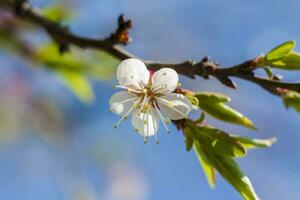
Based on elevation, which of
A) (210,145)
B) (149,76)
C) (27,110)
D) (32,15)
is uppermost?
(27,110)

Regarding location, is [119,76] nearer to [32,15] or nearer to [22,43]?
[32,15]

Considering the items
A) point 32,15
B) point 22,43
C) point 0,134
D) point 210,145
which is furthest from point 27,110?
point 210,145

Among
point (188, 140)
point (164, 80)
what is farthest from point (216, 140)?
point (164, 80)

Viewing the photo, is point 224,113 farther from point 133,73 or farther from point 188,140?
point 133,73

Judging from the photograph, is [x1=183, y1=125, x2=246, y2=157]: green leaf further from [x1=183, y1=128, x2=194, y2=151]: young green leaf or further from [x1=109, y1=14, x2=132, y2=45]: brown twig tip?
[x1=109, y1=14, x2=132, y2=45]: brown twig tip

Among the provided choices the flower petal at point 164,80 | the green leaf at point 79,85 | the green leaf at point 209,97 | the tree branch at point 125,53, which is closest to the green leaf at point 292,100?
the tree branch at point 125,53

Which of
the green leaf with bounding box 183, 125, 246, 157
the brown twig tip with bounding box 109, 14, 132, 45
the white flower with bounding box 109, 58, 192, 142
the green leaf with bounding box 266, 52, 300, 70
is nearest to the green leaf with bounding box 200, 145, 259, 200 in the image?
the green leaf with bounding box 183, 125, 246, 157

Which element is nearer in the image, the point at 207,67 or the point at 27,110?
the point at 207,67
